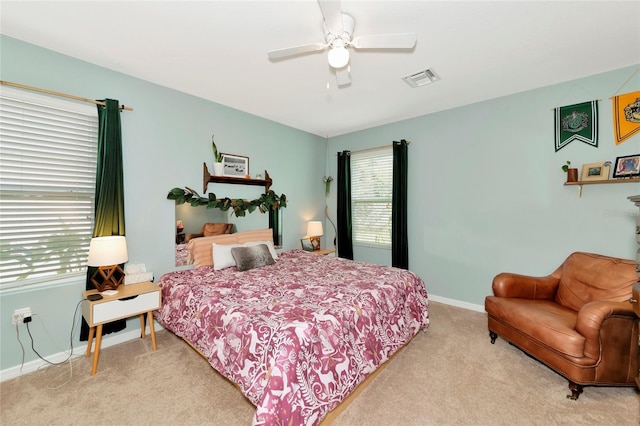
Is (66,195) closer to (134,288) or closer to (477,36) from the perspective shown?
(134,288)

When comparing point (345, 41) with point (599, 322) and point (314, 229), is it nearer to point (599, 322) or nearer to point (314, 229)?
point (599, 322)

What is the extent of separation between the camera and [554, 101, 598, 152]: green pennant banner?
2768 mm

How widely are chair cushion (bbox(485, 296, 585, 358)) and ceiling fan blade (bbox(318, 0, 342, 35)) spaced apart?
2685 mm

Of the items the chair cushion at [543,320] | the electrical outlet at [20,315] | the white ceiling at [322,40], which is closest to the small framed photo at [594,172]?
the white ceiling at [322,40]

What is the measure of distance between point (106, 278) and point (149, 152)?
1.33 meters

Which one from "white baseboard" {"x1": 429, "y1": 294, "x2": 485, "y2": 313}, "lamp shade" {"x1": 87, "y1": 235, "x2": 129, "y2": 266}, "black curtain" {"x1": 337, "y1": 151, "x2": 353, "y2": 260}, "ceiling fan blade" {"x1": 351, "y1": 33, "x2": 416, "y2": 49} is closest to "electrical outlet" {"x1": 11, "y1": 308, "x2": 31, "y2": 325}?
"lamp shade" {"x1": 87, "y1": 235, "x2": 129, "y2": 266}

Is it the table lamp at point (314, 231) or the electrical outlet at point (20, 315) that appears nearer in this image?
the electrical outlet at point (20, 315)

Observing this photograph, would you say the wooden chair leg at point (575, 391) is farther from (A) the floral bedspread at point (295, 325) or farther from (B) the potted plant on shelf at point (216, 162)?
(B) the potted plant on shelf at point (216, 162)

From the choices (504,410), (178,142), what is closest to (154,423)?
(504,410)

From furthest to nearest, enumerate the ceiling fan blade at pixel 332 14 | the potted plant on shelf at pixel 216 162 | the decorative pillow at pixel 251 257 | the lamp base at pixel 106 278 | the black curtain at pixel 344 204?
the black curtain at pixel 344 204
the potted plant on shelf at pixel 216 162
the decorative pillow at pixel 251 257
the lamp base at pixel 106 278
the ceiling fan blade at pixel 332 14

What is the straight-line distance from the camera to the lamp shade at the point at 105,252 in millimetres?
2219

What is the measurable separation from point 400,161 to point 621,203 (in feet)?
7.82

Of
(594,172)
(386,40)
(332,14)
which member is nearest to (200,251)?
(332,14)

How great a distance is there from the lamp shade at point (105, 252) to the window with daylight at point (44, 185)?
1.42 ft
